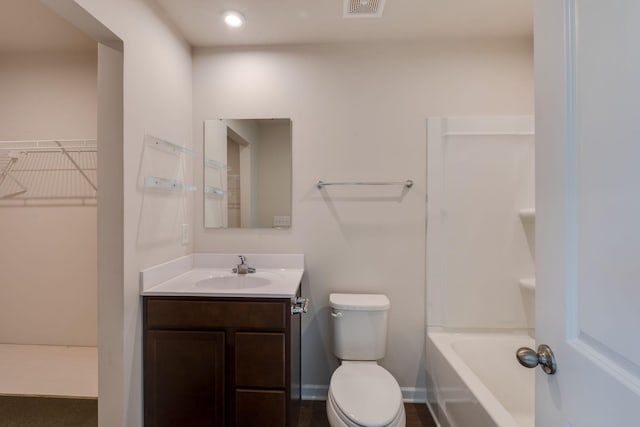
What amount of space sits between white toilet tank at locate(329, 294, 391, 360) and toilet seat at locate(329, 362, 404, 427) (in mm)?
140

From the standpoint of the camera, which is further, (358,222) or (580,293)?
(358,222)

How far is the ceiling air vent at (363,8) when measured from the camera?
1617 millimetres

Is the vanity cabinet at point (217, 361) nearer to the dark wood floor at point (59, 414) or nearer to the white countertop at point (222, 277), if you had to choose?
the white countertop at point (222, 277)

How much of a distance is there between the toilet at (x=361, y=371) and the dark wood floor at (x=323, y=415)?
41 centimetres

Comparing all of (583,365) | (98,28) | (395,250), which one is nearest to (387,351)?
(395,250)

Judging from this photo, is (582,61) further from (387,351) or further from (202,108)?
(202,108)

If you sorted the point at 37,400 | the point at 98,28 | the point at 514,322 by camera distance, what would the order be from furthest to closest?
the point at 514,322, the point at 37,400, the point at 98,28

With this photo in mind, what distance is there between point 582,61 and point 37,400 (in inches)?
113

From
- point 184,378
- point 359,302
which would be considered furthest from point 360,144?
point 184,378

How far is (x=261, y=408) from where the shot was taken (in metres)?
1.44

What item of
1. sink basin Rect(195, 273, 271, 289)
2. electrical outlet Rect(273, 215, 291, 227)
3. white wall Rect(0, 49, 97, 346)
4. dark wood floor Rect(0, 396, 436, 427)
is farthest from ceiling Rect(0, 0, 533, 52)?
dark wood floor Rect(0, 396, 436, 427)

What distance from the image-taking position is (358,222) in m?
2.01

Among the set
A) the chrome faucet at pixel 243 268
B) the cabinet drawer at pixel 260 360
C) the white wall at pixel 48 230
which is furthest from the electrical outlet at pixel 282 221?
the white wall at pixel 48 230

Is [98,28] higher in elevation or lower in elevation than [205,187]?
higher
